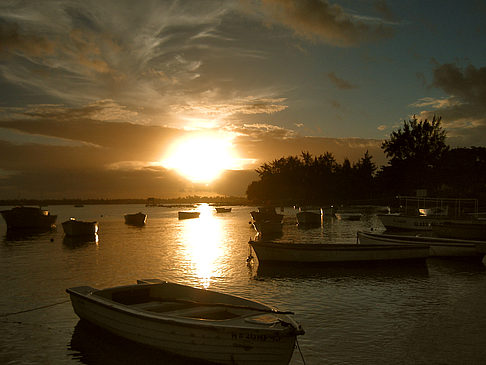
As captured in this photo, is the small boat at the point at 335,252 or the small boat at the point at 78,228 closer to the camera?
the small boat at the point at 335,252

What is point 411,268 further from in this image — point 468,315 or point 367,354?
point 367,354

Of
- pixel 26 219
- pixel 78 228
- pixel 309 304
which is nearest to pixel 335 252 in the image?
pixel 309 304

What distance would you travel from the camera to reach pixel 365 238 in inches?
1215

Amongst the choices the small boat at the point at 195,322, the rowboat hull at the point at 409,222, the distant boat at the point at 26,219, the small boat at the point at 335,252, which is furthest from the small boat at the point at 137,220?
the small boat at the point at 195,322

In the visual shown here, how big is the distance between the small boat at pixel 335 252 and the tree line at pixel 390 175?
6232 centimetres

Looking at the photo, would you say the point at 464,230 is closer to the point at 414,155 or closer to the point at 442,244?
the point at 442,244

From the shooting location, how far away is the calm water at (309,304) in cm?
1131

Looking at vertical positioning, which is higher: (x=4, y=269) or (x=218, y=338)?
(x=218, y=338)

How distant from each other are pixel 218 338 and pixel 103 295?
533 centimetres

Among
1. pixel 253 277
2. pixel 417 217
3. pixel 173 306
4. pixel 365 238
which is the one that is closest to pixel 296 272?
pixel 253 277

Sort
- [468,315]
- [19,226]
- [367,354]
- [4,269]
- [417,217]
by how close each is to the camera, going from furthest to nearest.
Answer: [19,226], [417,217], [4,269], [468,315], [367,354]

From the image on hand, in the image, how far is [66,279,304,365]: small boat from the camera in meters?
8.86

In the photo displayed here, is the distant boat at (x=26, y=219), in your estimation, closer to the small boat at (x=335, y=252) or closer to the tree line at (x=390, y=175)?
the small boat at (x=335, y=252)

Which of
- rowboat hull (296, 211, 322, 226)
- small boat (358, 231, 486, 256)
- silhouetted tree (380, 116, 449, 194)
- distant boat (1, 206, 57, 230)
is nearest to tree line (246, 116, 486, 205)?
silhouetted tree (380, 116, 449, 194)
